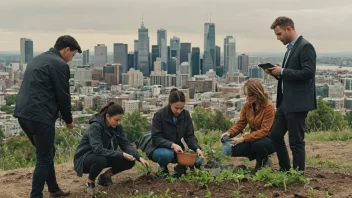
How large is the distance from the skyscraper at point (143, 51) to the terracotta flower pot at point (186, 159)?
120 meters

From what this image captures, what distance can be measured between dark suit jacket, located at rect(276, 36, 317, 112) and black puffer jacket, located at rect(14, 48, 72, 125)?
212 cm

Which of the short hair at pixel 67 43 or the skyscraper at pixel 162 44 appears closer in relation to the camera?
the short hair at pixel 67 43

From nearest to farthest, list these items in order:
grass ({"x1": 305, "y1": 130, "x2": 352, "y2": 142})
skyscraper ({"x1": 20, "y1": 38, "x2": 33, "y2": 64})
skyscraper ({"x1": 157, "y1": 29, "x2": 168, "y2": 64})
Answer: grass ({"x1": 305, "y1": 130, "x2": 352, "y2": 142})
skyscraper ({"x1": 20, "y1": 38, "x2": 33, "y2": 64})
skyscraper ({"x1": 157, "y1": 29, "x2": 168, "y2": 64})

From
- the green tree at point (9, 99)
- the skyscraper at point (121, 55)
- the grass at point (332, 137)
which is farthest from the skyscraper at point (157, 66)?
the grass at point (332, 137)

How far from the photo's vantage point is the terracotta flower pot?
5.11 meters

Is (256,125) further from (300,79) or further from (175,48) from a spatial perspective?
(175,48)

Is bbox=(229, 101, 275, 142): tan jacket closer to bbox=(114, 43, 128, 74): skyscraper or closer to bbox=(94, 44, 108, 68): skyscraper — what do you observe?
bbox=(114, 43, 128, 74): skyscraper

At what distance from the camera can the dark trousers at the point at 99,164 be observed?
503 centimetres

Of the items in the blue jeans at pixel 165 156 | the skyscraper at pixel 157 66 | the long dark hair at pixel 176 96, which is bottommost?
the blue jeans at pixel 165 156

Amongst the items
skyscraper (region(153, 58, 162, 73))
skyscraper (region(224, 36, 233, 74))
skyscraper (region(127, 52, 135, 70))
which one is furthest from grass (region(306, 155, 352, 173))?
skyscraper (region(127, 52, 135, 70))

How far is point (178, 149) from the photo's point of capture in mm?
5238

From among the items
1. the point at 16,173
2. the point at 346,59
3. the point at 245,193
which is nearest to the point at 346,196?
the point at 245,193

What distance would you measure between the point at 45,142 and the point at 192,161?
1459mm

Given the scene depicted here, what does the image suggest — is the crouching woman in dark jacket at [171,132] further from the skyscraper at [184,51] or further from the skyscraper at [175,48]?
the skyscraper at [184,51]
